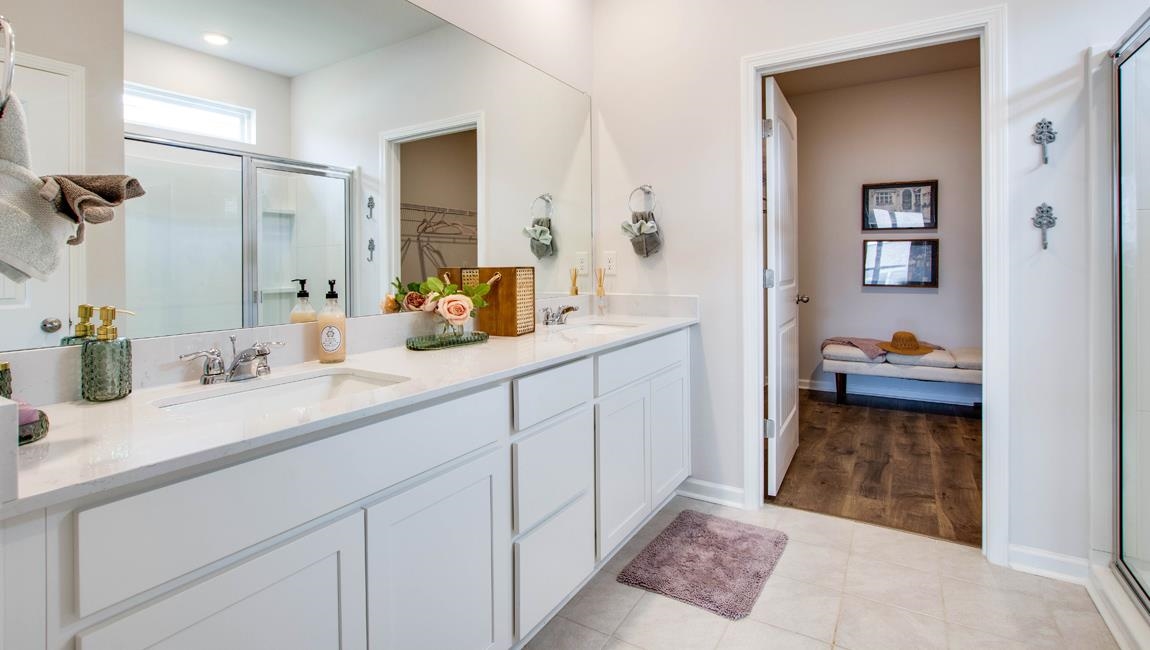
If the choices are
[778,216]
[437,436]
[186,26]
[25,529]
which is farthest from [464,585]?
[778,216]

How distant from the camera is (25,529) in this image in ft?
2.21

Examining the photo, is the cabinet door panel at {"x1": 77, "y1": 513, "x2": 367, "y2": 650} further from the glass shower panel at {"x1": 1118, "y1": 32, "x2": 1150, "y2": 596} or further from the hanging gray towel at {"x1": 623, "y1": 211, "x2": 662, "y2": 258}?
the glass shower panel at {"x1": 1118, "y1": 32, "x2": 1150, "y2": 596}

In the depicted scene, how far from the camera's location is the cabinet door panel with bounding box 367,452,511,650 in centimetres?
110

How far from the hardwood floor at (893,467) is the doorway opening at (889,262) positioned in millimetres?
18

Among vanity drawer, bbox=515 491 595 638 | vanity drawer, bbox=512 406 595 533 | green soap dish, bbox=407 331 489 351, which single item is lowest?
vanity drawer, bbox=515 491 595 638

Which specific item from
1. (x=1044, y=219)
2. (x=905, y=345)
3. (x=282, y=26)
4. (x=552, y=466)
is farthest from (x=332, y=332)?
(x=905, y=345)

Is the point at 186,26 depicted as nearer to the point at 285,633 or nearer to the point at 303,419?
the point at 303,419

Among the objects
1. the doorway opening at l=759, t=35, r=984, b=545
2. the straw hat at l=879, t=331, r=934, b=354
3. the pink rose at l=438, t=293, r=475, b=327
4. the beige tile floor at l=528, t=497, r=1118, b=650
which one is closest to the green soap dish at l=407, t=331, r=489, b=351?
the pink rose at l=438, t=293, r=475, b=327

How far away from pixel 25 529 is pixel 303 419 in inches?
13.8

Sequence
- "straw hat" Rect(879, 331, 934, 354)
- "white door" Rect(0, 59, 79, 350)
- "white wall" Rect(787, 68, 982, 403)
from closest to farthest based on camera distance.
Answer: "white door" Rect(0, 59, 79, 350) → "straw hat" Rect(879, 331, 934, 354) → "white wall" Rect(787, 68, 982, 403)

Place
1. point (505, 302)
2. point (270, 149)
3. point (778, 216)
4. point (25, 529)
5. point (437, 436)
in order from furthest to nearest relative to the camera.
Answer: point (778, 216) → point (505, 302) → point (270, 149) → point (437, 436) → point (25, 529)

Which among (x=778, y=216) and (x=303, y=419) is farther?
(x=778, y=216)

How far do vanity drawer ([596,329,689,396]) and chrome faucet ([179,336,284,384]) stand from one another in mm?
940

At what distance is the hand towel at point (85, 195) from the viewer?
0.73 meters
